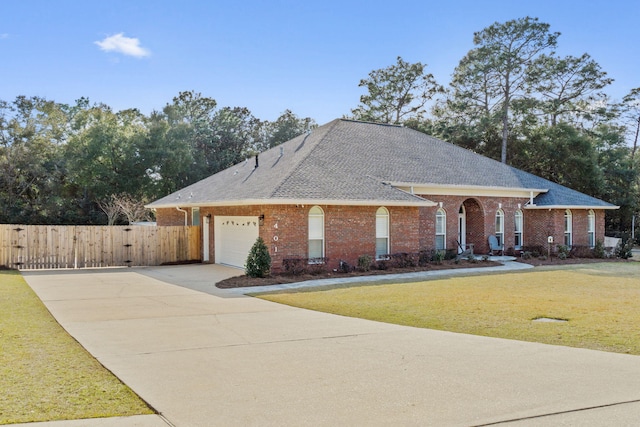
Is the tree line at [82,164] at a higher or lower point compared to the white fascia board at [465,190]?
higher

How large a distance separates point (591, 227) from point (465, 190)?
8.31 m

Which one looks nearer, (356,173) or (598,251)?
(356,173)

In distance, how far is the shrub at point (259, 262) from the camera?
1689 cm

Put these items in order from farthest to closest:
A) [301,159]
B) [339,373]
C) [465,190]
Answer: [465,190] → [301,159] → [339,373]

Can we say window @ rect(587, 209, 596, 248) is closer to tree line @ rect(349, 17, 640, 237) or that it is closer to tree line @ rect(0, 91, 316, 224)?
tree line @ rect(349, 17, 640, 237)

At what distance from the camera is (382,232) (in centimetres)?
1998

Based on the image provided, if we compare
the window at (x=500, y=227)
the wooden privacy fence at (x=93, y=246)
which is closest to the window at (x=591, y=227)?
the window at (x=500, y=227)

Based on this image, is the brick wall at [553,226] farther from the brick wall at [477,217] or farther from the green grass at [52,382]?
the green grass at [52,382]

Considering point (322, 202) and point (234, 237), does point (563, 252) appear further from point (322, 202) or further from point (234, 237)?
point (234, 237)

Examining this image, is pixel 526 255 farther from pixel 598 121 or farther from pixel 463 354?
pixel 598 121

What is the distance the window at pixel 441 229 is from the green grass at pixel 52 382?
1695 cm

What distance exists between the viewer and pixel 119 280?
1712 centimetres

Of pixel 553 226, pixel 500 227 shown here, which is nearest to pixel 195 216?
pixel 500 227

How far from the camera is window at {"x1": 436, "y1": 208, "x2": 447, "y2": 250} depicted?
22.8 metres
